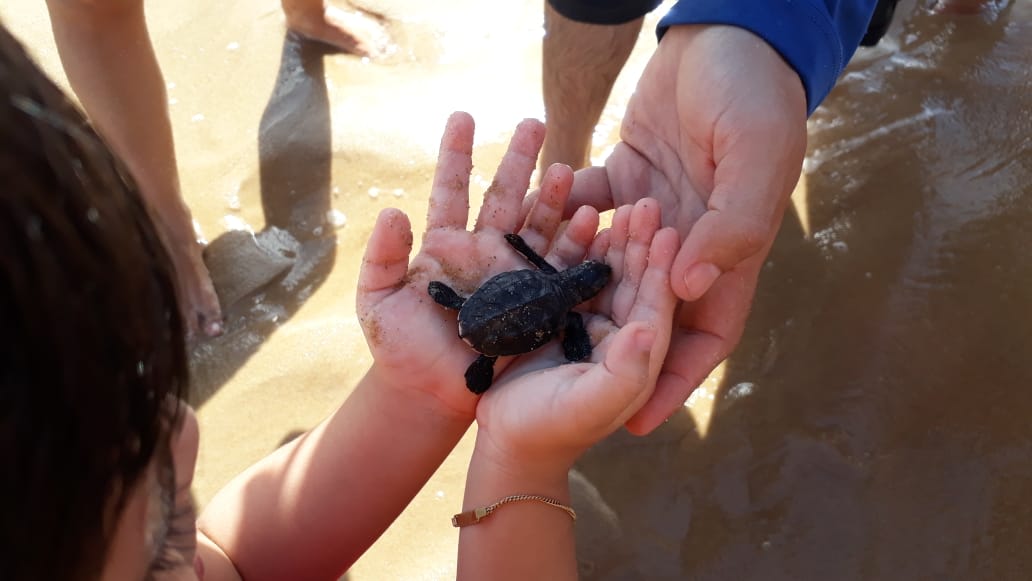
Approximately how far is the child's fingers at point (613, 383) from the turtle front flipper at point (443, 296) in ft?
1.34

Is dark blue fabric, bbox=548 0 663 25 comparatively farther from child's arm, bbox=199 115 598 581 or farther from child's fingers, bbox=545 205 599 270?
child's arm, bbox=199 115 598 581

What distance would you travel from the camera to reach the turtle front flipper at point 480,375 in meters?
1.50

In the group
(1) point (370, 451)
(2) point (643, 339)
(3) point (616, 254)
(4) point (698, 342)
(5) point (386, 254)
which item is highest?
(2) point (643, 339)

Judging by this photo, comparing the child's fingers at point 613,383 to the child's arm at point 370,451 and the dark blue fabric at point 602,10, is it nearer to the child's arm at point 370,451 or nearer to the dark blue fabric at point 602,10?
the child's arm at point 370,451

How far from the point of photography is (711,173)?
1763 mm

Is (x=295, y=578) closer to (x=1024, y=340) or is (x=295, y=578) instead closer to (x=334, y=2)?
(x=1024, y=340)

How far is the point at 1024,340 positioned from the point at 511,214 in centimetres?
154

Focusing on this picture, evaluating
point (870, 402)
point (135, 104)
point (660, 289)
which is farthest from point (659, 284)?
point (135, 104)

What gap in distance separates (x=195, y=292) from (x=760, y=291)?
5.76 feet

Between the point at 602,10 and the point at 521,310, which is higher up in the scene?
the point at 602,10

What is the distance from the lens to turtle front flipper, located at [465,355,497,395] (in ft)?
4.92

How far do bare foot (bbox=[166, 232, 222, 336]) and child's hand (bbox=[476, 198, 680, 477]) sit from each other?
1178 millimetres

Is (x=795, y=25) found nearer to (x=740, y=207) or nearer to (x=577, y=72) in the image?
(x=740, y=207)

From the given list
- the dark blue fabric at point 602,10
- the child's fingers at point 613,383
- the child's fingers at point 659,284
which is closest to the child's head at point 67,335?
the child's fingers at point 613,383
